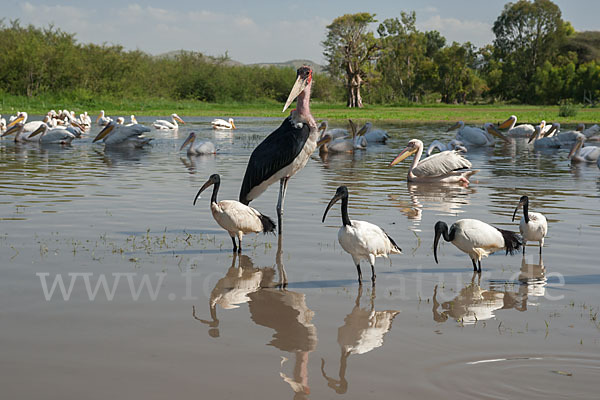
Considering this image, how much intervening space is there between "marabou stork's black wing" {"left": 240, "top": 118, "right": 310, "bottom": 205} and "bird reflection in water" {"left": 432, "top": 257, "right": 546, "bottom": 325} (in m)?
2.71

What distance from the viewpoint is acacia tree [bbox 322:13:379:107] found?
69.3 meters

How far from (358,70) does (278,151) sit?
62.9 m

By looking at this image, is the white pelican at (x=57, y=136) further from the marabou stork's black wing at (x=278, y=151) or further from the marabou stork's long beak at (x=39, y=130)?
the marabou stork's black wing at (x=278, y=151)

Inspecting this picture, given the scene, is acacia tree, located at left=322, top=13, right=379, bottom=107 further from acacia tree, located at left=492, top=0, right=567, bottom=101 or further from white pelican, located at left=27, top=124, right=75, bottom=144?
white pelican, located at left=27, top=124, right=75, bottom=144

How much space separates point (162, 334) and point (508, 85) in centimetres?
8371

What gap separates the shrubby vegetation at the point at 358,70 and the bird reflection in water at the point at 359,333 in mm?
50190

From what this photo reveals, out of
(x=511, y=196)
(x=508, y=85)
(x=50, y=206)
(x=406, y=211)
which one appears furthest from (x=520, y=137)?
(x=508, y=85)

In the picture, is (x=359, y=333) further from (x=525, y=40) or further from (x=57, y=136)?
(x=525, y=40)

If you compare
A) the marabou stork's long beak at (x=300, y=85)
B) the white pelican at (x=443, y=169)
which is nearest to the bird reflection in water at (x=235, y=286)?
the marabou stork's long beak at (x=300, y=85)

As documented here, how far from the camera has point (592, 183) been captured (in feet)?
44.1

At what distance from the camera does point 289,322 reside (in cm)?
498

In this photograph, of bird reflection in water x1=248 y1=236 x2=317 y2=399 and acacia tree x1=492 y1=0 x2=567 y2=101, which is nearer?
bird reflection in water x1=248 y1=236 x2=317 y2=399

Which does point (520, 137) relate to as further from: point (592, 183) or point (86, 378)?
point (86, 378)

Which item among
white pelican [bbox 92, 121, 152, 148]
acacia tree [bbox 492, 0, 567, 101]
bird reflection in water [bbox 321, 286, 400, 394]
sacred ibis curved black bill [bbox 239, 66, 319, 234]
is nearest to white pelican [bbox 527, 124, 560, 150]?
white pelican [bbox 92, 121, 152, 148]
